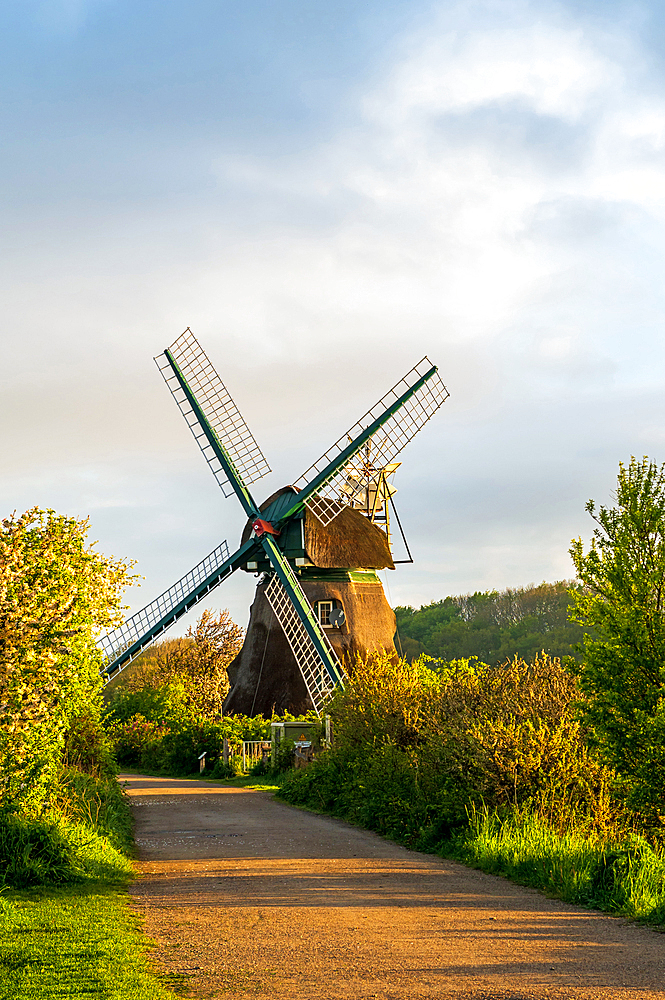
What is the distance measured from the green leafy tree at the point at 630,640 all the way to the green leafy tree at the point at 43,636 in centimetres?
673

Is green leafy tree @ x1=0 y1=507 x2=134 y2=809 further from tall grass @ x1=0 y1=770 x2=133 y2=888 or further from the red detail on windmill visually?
the red detail on windmill

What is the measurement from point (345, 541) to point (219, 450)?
608 centimetres

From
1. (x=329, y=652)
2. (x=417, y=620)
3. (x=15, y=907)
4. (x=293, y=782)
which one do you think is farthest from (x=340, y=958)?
(x=417, y=620)

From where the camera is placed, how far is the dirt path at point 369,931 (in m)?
6.61

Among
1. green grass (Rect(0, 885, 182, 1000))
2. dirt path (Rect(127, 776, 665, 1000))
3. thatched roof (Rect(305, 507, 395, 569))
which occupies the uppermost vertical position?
thatched roof (Rect(305, 507, 395, 569))

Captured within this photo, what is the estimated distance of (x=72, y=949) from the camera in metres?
7.33

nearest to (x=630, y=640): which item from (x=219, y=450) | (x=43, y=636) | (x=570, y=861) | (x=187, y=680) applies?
(x=570, y=861)

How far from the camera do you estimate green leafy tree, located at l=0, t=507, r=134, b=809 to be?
9.48 meters

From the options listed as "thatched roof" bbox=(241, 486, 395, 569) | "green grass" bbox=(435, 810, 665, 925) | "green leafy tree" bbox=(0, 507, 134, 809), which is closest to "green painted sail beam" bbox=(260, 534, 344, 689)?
"thatched roof" bbox=(241, 486, 395, 569)

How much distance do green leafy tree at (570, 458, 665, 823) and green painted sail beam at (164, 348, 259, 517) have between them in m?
19.7

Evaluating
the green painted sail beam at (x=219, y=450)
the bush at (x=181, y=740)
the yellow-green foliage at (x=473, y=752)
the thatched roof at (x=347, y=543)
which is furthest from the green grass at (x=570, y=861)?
the green painted sail beam at (x=219, y=450)

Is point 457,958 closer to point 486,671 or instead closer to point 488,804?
point 488,804

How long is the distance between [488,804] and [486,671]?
2.65 m

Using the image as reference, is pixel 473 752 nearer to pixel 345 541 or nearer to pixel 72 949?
pixel 72 949
